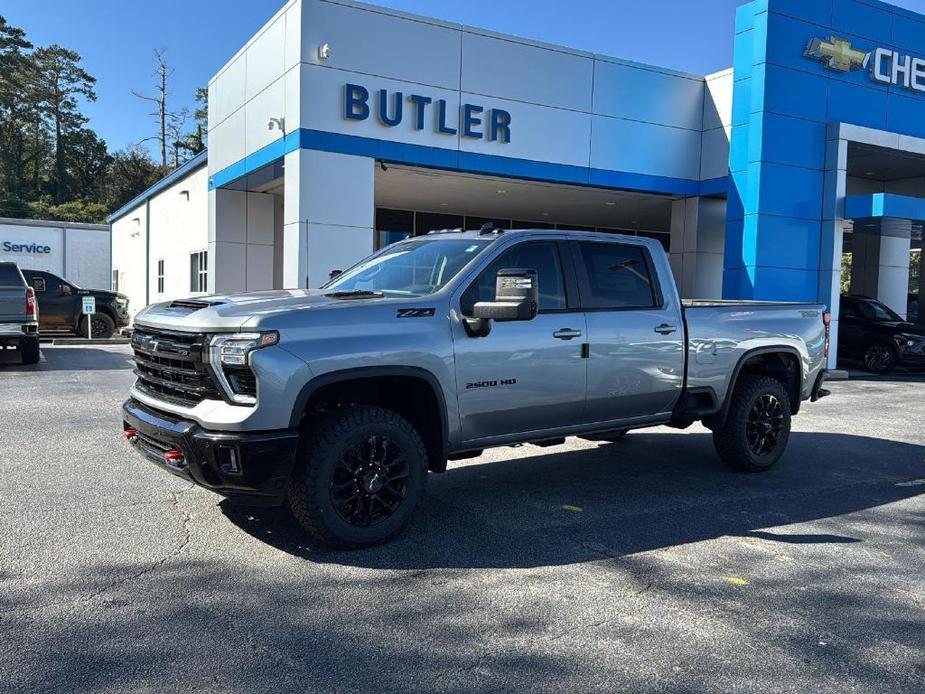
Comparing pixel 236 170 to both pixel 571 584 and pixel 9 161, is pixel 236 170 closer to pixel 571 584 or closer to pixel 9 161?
pixel 571 584

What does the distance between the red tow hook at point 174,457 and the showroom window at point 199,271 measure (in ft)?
56.2

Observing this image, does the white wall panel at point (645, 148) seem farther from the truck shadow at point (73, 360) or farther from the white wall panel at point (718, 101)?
the truck shadow at point (73, 360)

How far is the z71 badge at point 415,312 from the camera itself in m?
Result: 4.77

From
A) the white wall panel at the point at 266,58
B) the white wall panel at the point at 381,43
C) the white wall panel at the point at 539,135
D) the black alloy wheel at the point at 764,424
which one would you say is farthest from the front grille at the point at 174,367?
the white wall panel at the point at 539,135

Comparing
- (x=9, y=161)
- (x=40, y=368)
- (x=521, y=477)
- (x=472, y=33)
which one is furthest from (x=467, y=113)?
(x=9, y=161)

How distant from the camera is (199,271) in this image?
2200cm

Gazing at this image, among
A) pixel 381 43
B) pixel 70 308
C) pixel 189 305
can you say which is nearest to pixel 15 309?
pixel 70 308

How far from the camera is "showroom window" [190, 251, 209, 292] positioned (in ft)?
70.0

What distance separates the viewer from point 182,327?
4.49 meters

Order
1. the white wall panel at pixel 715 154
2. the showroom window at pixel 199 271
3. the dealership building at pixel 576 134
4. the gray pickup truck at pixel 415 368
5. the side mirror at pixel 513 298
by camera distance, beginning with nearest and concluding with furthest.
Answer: the gray pickup truck at pixel 415 368
the side mirror at pixel 513 298
the dealership building at pixel 576 134
the white wall panel at pixel 715 154
the showroom window at pixel 199 271

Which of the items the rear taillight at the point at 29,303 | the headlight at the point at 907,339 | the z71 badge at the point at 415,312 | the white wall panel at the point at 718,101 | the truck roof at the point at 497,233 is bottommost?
the headlight at the point at 907,339

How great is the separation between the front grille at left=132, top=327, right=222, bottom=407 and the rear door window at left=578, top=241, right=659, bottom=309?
269 centimetres

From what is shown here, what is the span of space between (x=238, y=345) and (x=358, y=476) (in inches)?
40.7

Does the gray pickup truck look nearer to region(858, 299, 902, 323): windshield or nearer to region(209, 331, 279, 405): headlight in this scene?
region(209, 331, 279, 405): headlight
